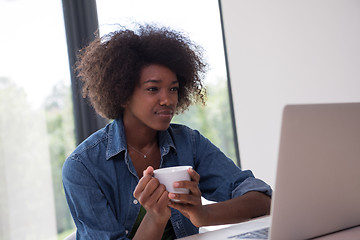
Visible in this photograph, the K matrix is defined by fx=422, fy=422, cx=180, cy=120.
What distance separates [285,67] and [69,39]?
1.50m

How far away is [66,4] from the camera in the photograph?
299 centimetres

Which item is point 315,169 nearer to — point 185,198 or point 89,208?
point 185,198

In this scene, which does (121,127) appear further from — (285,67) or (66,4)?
(66,4)

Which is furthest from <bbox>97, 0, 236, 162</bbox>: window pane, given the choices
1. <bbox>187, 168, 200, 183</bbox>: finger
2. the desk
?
<bbox>187, 168, 200, 183</bbox>: finger

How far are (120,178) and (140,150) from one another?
19 centimetres

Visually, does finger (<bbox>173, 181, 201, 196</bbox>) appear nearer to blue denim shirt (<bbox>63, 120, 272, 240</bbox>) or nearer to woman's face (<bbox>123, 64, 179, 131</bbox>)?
blue denim shirt (<bbox>63, 120, 272, 240</bbox>)

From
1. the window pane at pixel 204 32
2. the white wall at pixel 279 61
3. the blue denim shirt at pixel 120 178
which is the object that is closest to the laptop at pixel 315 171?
the blue denim shirt at pixel 120 178

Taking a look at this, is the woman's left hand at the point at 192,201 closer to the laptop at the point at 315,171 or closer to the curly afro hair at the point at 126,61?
the laptop at the point at 315,171

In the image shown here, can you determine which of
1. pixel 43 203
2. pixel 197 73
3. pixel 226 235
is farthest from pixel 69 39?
pixel 226 235

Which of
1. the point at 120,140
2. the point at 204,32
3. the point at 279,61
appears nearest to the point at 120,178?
the point at 120,140

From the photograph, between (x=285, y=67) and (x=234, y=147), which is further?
(x=234, y=147)

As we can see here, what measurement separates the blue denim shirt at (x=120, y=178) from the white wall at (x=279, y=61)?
888mm

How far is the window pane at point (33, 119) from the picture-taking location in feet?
8.79

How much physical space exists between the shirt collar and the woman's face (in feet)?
0.26
